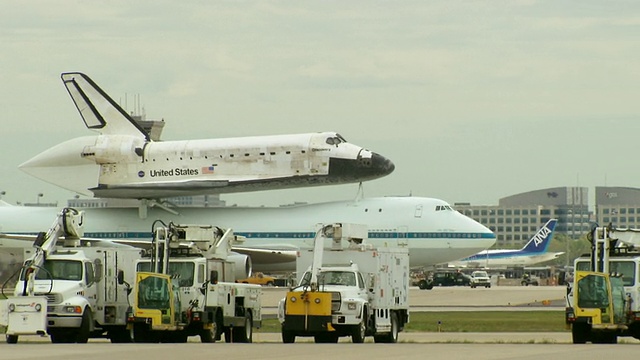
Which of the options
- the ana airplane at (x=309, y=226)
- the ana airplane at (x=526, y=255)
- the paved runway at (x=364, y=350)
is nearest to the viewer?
the paved runway at (x=364, y=350)

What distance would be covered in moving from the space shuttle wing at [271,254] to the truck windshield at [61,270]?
32303mm

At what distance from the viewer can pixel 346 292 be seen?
33.2 m

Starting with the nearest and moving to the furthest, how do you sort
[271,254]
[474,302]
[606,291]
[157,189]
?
[606,291] → [474,302] → [271,254] → [157,189]

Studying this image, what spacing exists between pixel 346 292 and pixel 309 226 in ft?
114

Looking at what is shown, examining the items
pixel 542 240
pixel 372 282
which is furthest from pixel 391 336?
pixel 542 240

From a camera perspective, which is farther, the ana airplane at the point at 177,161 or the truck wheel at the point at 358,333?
the ana airplane at the point at 177,161

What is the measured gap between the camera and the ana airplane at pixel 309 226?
67125 millimetres

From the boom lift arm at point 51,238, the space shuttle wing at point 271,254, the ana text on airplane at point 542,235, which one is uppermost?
the ana text on airplane at point 542,235

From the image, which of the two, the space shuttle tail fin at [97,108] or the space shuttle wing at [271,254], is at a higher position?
the space shuttle tail fin at [97,108]

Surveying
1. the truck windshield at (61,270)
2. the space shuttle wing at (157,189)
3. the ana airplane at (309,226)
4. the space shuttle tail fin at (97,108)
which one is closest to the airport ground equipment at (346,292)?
the truck windshield at (61,270)

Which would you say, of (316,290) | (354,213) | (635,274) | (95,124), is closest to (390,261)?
(316,290)

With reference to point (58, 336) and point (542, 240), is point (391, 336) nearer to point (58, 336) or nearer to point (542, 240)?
point (58, 336)

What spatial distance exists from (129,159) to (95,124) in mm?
2929

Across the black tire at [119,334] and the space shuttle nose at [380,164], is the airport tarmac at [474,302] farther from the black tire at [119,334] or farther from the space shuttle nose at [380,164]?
the black tire at [119,334]
